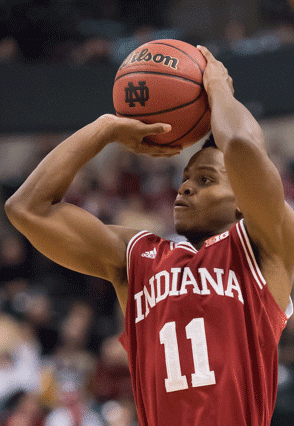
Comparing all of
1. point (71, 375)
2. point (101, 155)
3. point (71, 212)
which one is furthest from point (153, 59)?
point (101, 155)

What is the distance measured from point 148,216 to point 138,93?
5.13m

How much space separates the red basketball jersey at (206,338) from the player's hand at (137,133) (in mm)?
484

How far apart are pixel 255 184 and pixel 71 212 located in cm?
81

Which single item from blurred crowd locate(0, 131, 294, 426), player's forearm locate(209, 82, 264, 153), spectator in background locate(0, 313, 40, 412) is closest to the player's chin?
player's forearm locate(209, 82, 264, 153)

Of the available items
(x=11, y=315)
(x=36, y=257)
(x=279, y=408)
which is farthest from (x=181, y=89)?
(x=36, y=257)

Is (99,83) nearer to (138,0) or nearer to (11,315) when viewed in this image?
(138,0)

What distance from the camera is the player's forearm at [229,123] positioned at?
91.6 inches

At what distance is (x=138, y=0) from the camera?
31.3ft

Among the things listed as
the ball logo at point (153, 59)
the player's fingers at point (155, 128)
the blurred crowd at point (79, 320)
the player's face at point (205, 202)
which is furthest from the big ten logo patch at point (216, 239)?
the blurred crowd at point (79, 320)

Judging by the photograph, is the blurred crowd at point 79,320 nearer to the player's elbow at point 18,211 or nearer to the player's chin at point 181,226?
the player's chin at point 181,226

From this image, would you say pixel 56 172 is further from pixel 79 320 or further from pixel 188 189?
pixel 79 320

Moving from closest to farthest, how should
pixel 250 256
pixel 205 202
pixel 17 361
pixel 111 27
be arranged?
pixel 250 256 < pixel 205 202 < pixel 17 361 < pixel 111 27

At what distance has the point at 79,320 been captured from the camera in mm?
6691

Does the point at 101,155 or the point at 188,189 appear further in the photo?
the point at 101,155
